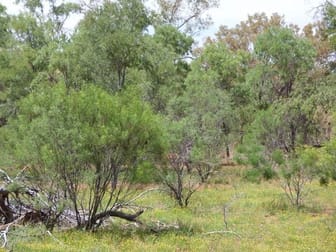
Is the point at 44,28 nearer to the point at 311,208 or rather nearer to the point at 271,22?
the point at 311,208

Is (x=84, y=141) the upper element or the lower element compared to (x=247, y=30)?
lower

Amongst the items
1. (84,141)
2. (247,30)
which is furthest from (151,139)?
(247,30)

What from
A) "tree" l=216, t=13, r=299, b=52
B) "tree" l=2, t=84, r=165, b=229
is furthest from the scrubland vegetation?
"tree" l=216, t=13, r=299, b=52

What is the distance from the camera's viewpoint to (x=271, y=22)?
40344 millimetres

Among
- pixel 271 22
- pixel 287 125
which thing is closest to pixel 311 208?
pixel 287 125

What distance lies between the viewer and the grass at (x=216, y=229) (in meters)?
8.39

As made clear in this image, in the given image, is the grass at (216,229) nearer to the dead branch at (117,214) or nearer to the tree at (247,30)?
the dead branch at (117,214)

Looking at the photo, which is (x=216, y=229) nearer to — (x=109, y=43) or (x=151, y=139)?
(x=151, y=139)

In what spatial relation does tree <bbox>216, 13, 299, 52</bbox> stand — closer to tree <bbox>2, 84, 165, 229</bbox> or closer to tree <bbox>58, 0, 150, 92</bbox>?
tree <bbox>58, 0, 150, 92</bbox>

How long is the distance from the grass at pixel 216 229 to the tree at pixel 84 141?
31.9 inches

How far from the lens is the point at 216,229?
1060 cm

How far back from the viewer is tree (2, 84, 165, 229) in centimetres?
901

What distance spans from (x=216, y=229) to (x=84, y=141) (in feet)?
12.4

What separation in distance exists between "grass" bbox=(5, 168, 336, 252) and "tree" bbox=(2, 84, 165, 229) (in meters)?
0.81
